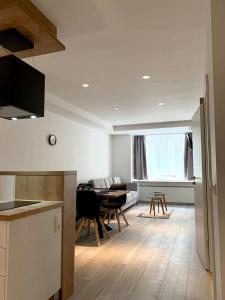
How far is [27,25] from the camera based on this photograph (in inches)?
76.1

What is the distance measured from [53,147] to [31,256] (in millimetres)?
3171

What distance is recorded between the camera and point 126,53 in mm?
2818

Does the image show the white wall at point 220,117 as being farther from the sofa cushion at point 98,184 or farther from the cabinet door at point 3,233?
the sofa cushion at point 98,184

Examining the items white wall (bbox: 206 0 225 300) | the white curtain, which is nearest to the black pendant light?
white wall (bbox: 206 0 225 300)

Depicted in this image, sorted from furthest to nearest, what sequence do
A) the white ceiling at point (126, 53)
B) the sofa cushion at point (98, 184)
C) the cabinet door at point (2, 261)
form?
the sofa cushion at point (98, 184), the white ceiling at point (126, 53), the cabinet door at point (2, 261)

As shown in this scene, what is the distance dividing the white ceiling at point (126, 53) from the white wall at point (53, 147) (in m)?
0.72

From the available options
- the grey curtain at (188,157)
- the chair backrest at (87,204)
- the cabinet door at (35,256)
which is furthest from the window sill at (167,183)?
the cabinet door at (35,256)

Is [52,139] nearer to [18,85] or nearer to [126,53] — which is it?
[126,53]

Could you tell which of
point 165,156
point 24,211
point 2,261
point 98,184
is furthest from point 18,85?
point 165,156

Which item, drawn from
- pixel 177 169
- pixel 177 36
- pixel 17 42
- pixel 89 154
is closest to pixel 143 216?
pixel 89 154

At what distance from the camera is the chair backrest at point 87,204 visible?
3990 millimetres

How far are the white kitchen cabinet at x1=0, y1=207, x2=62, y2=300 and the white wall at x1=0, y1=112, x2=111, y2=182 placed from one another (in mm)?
1844

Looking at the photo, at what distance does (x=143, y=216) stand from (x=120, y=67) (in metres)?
4.03

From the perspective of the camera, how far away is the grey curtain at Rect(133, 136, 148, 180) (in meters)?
8.33
